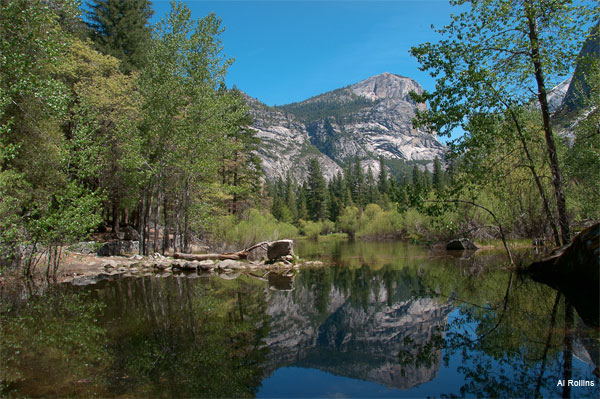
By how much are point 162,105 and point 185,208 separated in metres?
5.89

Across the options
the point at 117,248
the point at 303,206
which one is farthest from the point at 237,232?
the point at 303,206

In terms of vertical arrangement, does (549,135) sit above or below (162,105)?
below

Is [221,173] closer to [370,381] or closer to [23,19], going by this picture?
[23,19]

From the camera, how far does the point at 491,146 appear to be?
9406 millimetres

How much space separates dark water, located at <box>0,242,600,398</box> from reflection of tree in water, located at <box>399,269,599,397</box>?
0.02 metres

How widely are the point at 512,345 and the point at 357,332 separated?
232cm

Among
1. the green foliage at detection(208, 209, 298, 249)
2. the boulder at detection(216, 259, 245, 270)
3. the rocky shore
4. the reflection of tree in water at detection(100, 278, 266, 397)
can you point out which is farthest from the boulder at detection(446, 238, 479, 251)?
the reflection of tree in water at detection(100, 278, 266, 397)

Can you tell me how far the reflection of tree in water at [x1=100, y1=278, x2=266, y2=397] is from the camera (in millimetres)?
3840

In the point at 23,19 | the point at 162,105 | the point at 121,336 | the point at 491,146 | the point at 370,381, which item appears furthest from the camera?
the point at 162,105

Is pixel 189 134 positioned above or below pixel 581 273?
above

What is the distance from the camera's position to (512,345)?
4.59 metres

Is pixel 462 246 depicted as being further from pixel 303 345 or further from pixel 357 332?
pixel 303 345

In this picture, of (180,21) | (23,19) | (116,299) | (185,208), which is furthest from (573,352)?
(180,21)

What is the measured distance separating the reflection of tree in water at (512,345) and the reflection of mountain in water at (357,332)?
30 cm
